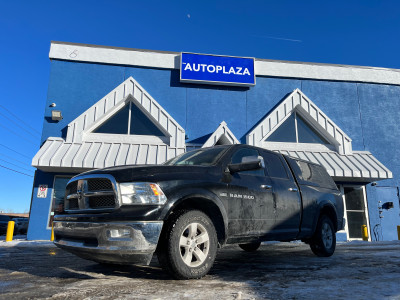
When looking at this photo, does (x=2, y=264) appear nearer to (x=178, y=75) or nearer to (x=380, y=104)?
(x=178, y=75)

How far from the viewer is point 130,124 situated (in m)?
13.0

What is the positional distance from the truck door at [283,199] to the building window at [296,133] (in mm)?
8518

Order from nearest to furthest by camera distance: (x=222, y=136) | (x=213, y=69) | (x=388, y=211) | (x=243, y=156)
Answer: (x=243, y=156)
(x=222, y=136)
(x=388, y=211)
(x=213, y=69)

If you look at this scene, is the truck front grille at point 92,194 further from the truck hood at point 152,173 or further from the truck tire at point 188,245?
the truck tire at point 188,245

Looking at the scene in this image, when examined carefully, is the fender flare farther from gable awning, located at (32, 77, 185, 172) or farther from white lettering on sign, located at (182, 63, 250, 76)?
white lettering on sign, located at (182, 63, 250, 76)

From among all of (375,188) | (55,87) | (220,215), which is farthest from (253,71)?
(220,215)

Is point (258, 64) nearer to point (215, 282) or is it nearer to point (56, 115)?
point (56, 115)

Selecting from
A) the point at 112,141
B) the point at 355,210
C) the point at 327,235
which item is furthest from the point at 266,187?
the point at 355,210

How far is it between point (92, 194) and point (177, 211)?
1.04m

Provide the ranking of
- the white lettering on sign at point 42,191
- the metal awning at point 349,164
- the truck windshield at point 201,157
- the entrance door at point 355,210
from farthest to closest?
the entrance door at point 355,210, the metal awning at point 349,164, the white lettering on sign at point 42,191, the truck windshield at point 201,157

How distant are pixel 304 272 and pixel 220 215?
136cm

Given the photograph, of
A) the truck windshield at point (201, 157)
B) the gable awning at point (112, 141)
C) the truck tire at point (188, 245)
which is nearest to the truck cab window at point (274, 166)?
the truck windshield at point (201, 157)

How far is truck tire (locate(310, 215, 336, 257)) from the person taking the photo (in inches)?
223

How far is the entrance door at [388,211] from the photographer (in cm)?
1320
